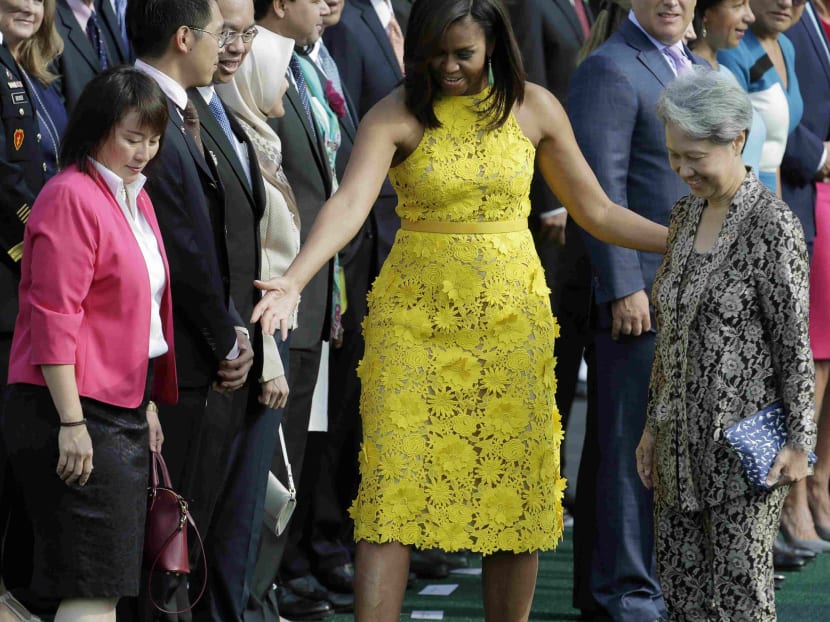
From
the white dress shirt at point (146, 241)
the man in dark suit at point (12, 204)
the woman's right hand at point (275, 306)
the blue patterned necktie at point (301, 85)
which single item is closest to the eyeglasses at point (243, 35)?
the blue patterned necktie at point (301, 85)

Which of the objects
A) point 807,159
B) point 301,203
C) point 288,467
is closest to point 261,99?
point 301,203

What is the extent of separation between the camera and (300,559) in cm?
588

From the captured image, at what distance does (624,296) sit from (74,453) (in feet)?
6.85

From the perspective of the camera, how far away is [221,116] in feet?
15.5

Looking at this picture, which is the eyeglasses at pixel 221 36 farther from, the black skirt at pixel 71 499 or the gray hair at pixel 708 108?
the gray hair at pixel 708 108

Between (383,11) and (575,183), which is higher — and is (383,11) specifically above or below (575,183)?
above

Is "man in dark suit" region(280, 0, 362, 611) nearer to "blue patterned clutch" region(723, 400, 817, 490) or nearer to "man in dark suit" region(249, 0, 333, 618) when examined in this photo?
"man in dark suit" region(249, 0, 333, 618)

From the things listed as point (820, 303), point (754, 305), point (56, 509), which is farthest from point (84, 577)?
point (820, 303)

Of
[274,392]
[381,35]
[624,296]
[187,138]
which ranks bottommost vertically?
[274,392]

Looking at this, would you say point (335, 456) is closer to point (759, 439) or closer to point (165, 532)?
point (165, 532)

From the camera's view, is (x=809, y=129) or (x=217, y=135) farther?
(x=809, y=129)

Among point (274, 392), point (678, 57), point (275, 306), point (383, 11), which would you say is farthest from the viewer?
point (383, 11)

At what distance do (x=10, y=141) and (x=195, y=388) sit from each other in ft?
3.07

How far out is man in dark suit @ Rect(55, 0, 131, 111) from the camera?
5.41m
